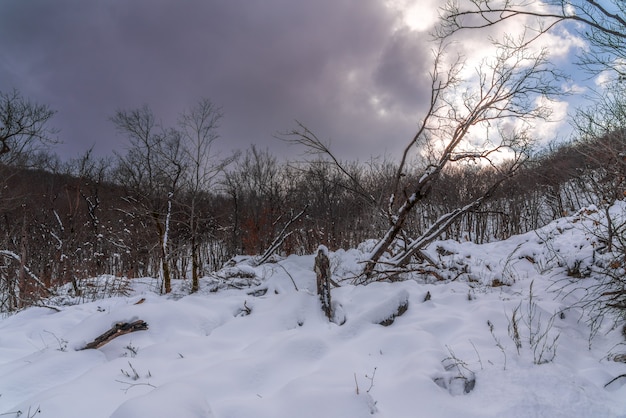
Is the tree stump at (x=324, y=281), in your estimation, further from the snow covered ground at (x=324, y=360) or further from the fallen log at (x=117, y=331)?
the fallen log at (x=117, y=331)

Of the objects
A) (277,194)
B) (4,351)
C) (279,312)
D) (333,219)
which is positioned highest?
(277,194)

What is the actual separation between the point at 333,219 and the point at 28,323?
15.7m

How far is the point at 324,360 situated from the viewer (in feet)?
10.4

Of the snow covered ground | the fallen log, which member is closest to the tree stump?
the snow covered ground

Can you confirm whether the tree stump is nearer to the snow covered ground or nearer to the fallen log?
the snow covered ground

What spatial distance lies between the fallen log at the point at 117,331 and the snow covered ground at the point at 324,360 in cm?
6

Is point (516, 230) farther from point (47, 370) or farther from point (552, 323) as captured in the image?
point (47, 370)

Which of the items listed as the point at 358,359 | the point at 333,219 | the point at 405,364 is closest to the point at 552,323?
the point at 405,364

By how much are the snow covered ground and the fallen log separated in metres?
0.06

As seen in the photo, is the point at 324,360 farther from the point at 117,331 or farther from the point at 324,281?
the point at 117,331

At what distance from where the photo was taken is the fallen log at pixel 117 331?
3658 millimetres

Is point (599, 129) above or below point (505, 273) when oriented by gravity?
above

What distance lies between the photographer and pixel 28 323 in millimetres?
4883

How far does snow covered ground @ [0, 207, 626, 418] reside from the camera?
7.64 ft
